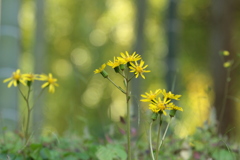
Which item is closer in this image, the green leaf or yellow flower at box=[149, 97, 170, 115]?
yellow flower at box=[149, 97, 170, 115]

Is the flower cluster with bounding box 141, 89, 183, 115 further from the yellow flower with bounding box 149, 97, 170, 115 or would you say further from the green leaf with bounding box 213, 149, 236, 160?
the green leaf with bounding box 213, 149, 236, 160

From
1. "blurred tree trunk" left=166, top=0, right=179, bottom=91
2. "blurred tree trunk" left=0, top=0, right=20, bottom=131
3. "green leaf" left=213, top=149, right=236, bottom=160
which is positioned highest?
"blurred tree trunk" left=166, top=0, right=179, bottom=91

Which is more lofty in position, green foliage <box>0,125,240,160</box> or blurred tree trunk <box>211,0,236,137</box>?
blurred tree trunk <box>211,0,236,137</box>

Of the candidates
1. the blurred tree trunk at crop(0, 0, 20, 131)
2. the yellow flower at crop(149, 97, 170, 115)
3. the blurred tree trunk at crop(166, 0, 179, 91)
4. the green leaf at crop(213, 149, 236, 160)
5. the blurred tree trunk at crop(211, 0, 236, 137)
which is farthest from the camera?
the blurred tree trunk at crop(211, 0, 236, 137)

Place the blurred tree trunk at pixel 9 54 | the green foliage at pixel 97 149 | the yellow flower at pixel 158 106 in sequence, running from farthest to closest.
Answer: the blurred tree trunk at pixel 9 54 < the green foliage at pixel 97 149 < the yellow flower at pixel 158 106

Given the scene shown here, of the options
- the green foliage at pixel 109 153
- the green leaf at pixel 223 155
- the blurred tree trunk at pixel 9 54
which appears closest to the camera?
the green foliage at pixel 109 153

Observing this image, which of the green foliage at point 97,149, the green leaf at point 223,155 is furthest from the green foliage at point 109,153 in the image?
the green leaf at point 223,155

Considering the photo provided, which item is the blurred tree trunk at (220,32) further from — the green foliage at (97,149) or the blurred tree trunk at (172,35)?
the green foliage at (97,149)

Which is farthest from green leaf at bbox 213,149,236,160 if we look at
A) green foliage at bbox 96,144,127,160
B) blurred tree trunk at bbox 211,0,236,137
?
blurred tree trunk at bbox 211,0,236,137

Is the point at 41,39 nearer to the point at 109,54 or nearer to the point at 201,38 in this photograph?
the point at 201,38

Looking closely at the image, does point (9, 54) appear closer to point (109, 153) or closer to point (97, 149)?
point (97, 149)

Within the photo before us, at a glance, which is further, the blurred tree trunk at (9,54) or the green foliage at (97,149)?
the blurred tree trunk at (9,54)

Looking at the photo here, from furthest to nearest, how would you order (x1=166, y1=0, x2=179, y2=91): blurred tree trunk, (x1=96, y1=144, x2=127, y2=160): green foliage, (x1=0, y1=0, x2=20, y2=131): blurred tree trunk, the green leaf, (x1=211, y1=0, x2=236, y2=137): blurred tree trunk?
(x1=211, y1=0, x2=236, y2=137): blurred tree trunk, (x1=166, y1=0, x2=179, y2=91): blurred tree trunk, (x1=0, y1=0, x2=20, y2=131): blurred tree trunk, the green leaf, (x1=96, y1=144, x2=127, y2=160): green foliage

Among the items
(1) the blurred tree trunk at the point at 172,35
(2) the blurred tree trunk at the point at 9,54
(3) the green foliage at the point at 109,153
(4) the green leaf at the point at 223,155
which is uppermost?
(1) the blurred tree trunk at the point at 172,35
